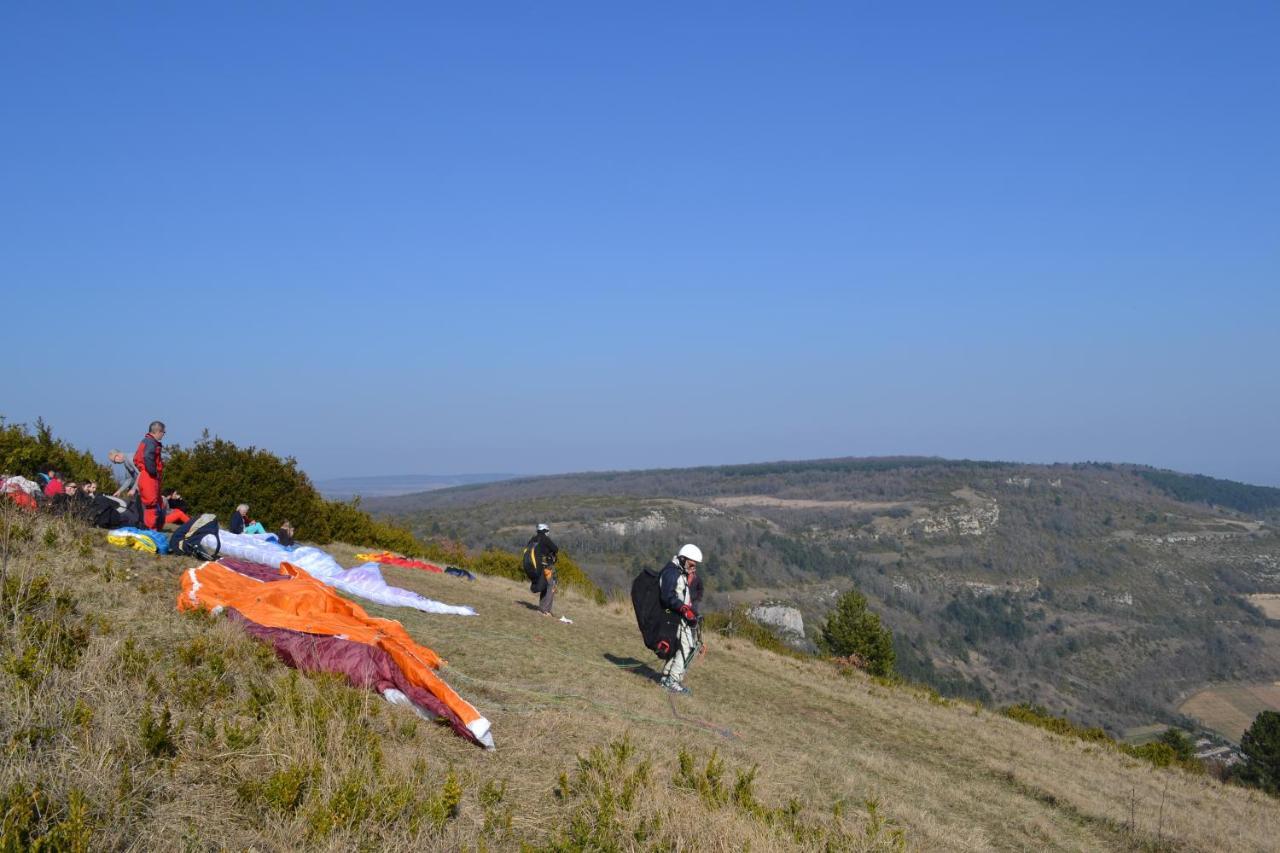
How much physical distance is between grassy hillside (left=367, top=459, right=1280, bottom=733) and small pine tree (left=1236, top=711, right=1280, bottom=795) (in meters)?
36.7

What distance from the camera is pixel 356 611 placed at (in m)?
9.59

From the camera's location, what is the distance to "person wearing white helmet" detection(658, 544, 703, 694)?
11125 millimetres

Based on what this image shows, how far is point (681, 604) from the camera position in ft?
36.3

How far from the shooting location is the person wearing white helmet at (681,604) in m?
11.1

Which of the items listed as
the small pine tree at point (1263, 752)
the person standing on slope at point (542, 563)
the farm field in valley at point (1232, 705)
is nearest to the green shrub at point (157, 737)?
the person standing on slope at point (542, 563)

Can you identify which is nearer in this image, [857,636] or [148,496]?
[148,496]

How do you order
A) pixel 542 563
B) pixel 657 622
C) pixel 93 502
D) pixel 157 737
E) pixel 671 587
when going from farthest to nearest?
1. pixel 542 563
2. pixel 93 502
3. pixel 657 622
4. pixel 671 587
5. pixel 157 737

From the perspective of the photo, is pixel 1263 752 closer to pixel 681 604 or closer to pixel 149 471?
pixel 681 604

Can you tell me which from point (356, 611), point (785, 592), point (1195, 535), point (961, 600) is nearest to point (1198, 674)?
point (961, 600)

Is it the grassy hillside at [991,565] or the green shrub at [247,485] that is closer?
the green shrub at [247,485]

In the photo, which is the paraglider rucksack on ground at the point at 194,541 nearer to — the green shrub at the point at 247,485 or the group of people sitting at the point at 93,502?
the group of people sitting at the point at 93,502

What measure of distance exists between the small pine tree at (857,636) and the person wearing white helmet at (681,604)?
24071 mm

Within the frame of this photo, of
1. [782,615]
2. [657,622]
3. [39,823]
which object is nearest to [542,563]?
[657,622]

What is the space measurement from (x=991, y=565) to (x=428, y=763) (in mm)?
152223
